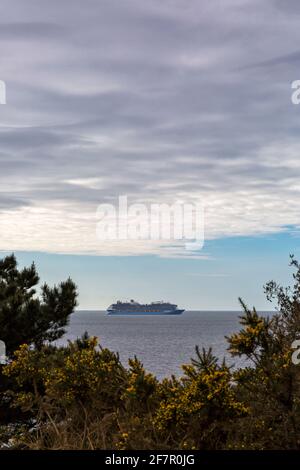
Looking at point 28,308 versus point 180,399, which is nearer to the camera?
point 180,399

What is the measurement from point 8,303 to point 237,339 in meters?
13.3

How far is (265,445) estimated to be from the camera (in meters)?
7.16

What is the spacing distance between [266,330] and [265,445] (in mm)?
1374

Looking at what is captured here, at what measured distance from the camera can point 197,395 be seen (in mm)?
7273

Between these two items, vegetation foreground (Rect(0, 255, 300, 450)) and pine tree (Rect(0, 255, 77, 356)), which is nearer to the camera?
vegetation foreground (Rect(0, 255, 300, 450))

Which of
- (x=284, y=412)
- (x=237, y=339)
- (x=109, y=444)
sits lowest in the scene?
(x=109, y=444)

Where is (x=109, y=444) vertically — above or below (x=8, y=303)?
below

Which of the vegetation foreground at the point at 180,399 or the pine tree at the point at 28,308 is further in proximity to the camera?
the pine tree at the point at 28,308
